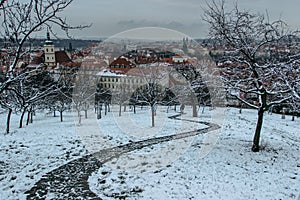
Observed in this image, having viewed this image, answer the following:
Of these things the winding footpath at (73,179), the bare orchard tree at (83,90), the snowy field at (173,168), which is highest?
the bare orchard tree at (83,90)

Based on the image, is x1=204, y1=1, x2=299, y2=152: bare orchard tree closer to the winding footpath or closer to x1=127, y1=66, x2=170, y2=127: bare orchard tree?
the winding footpath

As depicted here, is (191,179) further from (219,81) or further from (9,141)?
(9,141)

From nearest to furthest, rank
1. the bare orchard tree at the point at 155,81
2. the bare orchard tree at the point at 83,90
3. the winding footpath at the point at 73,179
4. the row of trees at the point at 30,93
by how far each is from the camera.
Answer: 1. the winding footpath at the point at 73,179
2. the row of trees at the point at 30,93
3. the bare orchard tree at the point at 155,81
4. the bare orchard tree at the point at 83,90

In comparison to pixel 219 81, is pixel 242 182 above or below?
below

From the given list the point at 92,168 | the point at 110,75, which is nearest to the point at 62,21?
the point at 92,168

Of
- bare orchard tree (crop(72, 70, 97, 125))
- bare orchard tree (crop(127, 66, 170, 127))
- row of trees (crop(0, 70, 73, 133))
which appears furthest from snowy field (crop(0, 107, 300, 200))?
bare orchard tree (crop(72, 70, 97, 125))

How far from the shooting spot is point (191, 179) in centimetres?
953

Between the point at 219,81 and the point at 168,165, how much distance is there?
5.11 m

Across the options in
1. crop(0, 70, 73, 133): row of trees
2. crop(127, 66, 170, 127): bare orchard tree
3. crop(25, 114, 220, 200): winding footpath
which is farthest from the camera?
crop(127, 66, 170, 127): bare orchard tree

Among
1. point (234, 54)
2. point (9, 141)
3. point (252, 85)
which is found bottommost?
point (9, 141)

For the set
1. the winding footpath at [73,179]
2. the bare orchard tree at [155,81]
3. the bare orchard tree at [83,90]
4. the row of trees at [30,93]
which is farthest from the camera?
the bare orchard tree at [83,90]

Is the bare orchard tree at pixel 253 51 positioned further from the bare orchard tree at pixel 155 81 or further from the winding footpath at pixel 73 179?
the bare orchard tree at pixel 155 81

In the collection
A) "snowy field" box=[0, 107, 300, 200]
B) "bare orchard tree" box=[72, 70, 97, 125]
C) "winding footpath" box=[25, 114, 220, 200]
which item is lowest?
"winding footpath" box=[25, 114, 220, 200]

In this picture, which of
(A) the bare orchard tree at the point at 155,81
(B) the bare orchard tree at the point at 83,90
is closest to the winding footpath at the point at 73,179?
(A) the bare orchard tree at the point at 155,81
